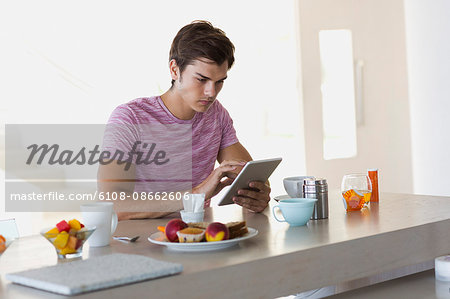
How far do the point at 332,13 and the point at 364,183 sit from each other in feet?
10.6

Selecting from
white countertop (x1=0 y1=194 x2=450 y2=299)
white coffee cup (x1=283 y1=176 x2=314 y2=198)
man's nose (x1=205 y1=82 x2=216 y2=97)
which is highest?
man's nose (x1=205 y1=82 x2=216 y2=97)

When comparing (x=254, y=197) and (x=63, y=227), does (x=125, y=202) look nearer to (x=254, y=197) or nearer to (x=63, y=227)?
(x=254, y=197)

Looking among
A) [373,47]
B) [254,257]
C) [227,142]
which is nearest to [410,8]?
[373,47]

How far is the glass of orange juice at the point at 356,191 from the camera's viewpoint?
7.13 feet

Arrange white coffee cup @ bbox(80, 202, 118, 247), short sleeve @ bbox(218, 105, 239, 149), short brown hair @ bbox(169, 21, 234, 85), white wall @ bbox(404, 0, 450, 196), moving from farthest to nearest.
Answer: white wall @ bbox(404, 0, 450, 196) → short sleeve @ bbox(218, 105, 239, 149) → short brown hair @ bbox(169, 21, 234, 85) → white coffee cup @ bbox(80, 202, 118, 247)

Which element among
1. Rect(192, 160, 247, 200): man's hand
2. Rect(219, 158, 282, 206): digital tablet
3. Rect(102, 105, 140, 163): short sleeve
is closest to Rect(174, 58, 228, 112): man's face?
Rect(102, 105, 140, 163): short sleeve

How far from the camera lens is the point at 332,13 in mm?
5176

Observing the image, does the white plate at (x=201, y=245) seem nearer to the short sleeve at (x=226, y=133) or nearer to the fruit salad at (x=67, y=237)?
the fruit salad at (x=67, y=237)

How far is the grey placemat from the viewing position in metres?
1.27

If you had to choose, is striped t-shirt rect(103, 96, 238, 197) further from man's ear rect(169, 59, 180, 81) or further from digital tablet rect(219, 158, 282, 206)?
digital tablet rect(219, 158, 282, 206)

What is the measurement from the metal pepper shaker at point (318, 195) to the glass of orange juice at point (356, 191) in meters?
0.16

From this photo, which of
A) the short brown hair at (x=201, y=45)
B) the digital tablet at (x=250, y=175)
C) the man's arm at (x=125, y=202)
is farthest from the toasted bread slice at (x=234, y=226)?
the short brown hair at (x=201, y=45)

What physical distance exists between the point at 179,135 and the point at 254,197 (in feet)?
1.90

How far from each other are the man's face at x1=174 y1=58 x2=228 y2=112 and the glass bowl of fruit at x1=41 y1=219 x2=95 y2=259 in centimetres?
102
